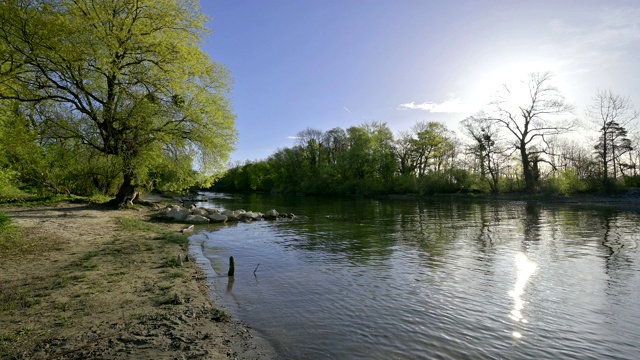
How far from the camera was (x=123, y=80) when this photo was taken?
21625mm

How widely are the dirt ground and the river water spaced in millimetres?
936

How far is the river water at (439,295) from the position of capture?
21.1ft

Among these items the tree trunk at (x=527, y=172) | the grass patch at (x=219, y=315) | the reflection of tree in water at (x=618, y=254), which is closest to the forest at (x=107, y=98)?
the grass patch at (x=219, y=315)

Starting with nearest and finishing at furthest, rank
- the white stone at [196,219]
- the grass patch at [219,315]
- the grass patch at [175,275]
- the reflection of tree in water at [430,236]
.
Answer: the grass patch at [219,315] < the grass patch at [175,275] < the reflection of tree in water at [430,236] < the white stone at [196,219]

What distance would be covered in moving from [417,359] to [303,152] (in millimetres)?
85145

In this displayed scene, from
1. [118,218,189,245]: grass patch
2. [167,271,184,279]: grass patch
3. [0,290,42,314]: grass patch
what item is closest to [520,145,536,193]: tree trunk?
[118,218,189,245]: grass patch

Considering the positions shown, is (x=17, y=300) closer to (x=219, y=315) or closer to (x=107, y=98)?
(x=219, y=315)

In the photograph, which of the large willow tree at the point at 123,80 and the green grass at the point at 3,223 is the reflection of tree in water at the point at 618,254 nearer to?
the green grass at the point at 3,223

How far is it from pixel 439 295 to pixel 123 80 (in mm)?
21822

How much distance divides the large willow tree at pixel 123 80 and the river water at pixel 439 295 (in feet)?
27.4

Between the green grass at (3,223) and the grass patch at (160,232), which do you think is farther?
the grass patch at (160,232)

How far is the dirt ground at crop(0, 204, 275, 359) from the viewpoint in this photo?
212 inches

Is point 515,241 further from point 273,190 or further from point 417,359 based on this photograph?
point 273,190

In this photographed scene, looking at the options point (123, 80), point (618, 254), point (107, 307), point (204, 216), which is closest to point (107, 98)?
point (123, 80)
